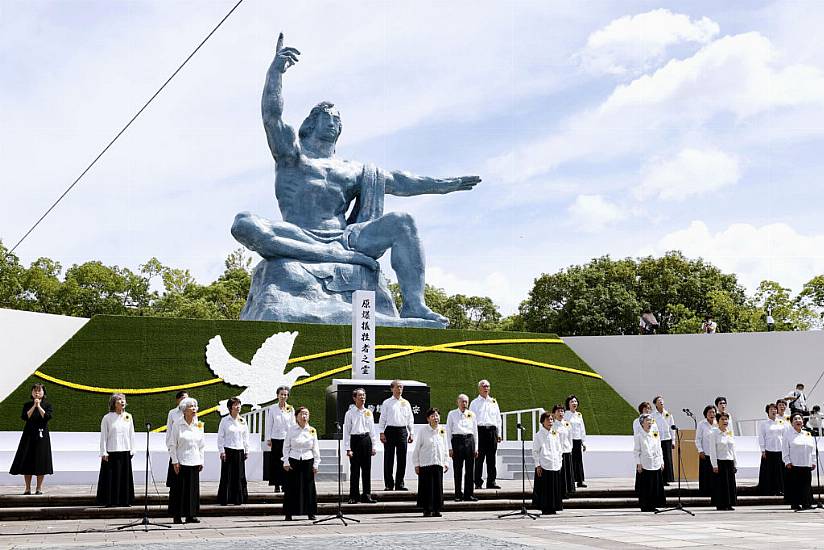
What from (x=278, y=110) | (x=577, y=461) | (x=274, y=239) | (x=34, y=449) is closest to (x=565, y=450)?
(x=577, y=461)

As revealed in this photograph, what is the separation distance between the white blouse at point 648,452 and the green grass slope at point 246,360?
5.98m

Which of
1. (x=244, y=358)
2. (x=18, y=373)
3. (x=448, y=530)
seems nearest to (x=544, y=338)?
(x=244, y=358)

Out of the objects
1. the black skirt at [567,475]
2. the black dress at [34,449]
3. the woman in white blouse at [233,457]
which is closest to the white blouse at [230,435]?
the woman in white blouse at [233,457]

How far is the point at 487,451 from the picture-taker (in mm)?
10688

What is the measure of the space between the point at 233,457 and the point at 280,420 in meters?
0.84

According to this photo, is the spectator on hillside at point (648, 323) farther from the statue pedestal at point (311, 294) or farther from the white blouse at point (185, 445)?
the white blouse at point (185, 445)

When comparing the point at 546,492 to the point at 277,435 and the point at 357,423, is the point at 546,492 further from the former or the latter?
the point at 277,435

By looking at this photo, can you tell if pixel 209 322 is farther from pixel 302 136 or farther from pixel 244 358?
pixel 302 136

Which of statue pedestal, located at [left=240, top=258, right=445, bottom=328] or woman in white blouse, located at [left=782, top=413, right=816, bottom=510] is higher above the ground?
statue pedestal, located at [left=240, top=258, right=445, bottom=328]

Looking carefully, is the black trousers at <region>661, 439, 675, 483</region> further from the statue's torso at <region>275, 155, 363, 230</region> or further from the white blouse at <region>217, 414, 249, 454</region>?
the statue's torso at <region>275, 155, 363, 230</region>

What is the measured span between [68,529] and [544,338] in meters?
11.6

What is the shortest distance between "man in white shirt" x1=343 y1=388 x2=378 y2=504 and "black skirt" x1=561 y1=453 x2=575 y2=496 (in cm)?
228

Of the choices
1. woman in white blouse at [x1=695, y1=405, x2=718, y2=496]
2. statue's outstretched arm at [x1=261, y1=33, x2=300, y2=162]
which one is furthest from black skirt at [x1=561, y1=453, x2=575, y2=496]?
statue's outstretched arm at [x1=261, y1=33, x2=300, y2=162]

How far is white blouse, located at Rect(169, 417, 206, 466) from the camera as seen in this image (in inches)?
317
